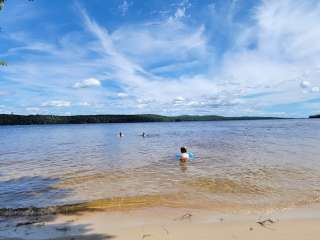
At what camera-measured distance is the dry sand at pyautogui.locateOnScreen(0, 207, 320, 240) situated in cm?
685

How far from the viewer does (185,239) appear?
6617mm

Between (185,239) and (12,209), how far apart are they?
6.21m

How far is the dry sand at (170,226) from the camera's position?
22.5ft

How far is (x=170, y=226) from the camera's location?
24.8 feet

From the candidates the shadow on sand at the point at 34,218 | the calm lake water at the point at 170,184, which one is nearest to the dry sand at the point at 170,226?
the shadow on sand at the point at 34,218

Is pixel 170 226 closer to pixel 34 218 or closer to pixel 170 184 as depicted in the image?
pixel 34 218

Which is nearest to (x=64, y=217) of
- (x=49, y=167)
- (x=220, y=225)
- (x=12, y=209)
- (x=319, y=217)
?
(x=12, y=209)

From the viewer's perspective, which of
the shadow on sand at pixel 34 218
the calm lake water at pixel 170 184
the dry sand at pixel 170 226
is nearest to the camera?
the dry sand at pixel 170 226

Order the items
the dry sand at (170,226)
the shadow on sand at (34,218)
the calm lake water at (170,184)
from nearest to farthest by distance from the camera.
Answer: the dry sand at (170,226), the shadow on sand at (34,218), the calm lake water at (170,184)

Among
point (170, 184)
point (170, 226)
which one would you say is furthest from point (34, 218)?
point (170, 184)

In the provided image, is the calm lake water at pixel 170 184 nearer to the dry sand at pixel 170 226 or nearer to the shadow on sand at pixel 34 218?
the shadow on sand at pixel 34 218

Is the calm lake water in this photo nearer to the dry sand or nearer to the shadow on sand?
the shadow on sand

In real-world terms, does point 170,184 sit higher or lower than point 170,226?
lower

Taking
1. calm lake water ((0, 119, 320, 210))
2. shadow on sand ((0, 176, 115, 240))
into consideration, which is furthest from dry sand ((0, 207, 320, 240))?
calm lake water ((0, 119, 320, 210))
